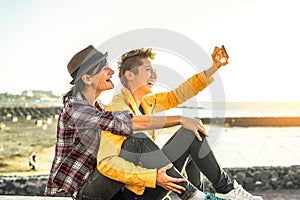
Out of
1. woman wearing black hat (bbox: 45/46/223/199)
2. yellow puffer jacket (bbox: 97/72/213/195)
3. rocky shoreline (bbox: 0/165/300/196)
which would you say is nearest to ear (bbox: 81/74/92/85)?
woman wearing black hat (bbox: 45/46/223/199)

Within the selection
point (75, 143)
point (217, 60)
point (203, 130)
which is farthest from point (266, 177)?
point (75, 143)

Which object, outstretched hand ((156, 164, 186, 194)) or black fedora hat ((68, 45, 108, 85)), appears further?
black fedora hat ((68, 45, 108, 85))

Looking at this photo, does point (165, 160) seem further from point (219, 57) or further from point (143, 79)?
point (219, 57)

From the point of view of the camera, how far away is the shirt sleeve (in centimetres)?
182

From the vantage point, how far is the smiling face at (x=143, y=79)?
6.77 feet

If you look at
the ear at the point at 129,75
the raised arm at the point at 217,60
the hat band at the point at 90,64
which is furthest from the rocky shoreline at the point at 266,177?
the hat band at the point at 90,64

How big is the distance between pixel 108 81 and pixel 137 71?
0.13 metres

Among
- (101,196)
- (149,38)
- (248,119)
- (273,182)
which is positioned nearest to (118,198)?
(101,196)

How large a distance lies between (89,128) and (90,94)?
0.18 metres

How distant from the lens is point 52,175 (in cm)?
200

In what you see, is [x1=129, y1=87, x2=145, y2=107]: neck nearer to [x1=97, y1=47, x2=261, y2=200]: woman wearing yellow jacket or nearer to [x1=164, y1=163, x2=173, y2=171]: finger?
[x1=97, y1=47, x2=261, y2=200]: woman wearing yellow jacket

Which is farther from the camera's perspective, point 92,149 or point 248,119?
point 248,119

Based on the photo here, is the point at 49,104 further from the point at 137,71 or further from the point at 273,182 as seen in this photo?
the point at 137,71

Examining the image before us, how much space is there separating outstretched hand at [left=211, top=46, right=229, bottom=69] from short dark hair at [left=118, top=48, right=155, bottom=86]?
45 centimetres
